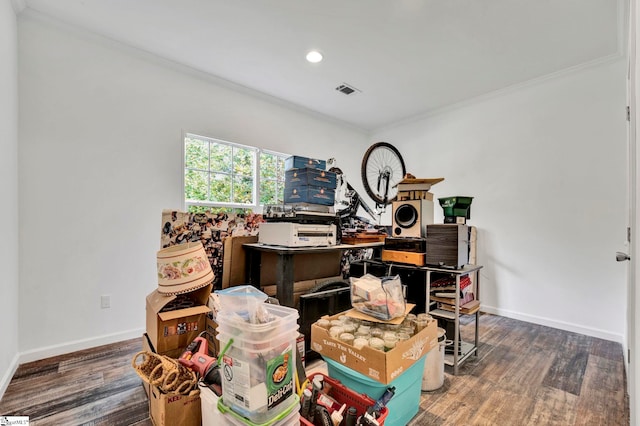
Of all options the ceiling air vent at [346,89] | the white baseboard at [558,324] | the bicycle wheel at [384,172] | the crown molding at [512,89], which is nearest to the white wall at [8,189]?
the ceiling air vent at [346,89]

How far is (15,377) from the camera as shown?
6.72ft

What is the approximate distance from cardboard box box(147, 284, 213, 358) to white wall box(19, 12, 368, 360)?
1110 millimetres

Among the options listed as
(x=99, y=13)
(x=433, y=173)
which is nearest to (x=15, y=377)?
(x=99, y=13)

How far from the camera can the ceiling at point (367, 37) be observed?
7.48ft

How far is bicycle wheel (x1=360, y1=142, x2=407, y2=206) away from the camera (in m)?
4.47

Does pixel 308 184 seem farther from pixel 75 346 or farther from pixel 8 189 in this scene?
pixel 75 346

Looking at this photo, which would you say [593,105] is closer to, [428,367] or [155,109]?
[428,367]

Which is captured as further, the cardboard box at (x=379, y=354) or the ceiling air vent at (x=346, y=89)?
the ceiling air vent at (x=346, y=89)

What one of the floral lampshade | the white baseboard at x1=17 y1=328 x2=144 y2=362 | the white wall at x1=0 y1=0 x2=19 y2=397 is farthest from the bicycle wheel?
the white wall at x1=0 y1=0 x2=19 y2=397

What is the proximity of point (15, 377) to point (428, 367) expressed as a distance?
115 inches

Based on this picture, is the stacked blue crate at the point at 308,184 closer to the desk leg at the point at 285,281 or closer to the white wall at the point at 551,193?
the desk leg at the point at 285,281

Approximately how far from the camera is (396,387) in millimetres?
1477

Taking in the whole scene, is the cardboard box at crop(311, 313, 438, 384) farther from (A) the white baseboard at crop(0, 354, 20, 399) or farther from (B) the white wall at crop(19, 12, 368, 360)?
(B) the white wall at crop(19, 12, 368, 360)

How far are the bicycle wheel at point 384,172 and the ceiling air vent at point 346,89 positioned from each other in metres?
0.96
